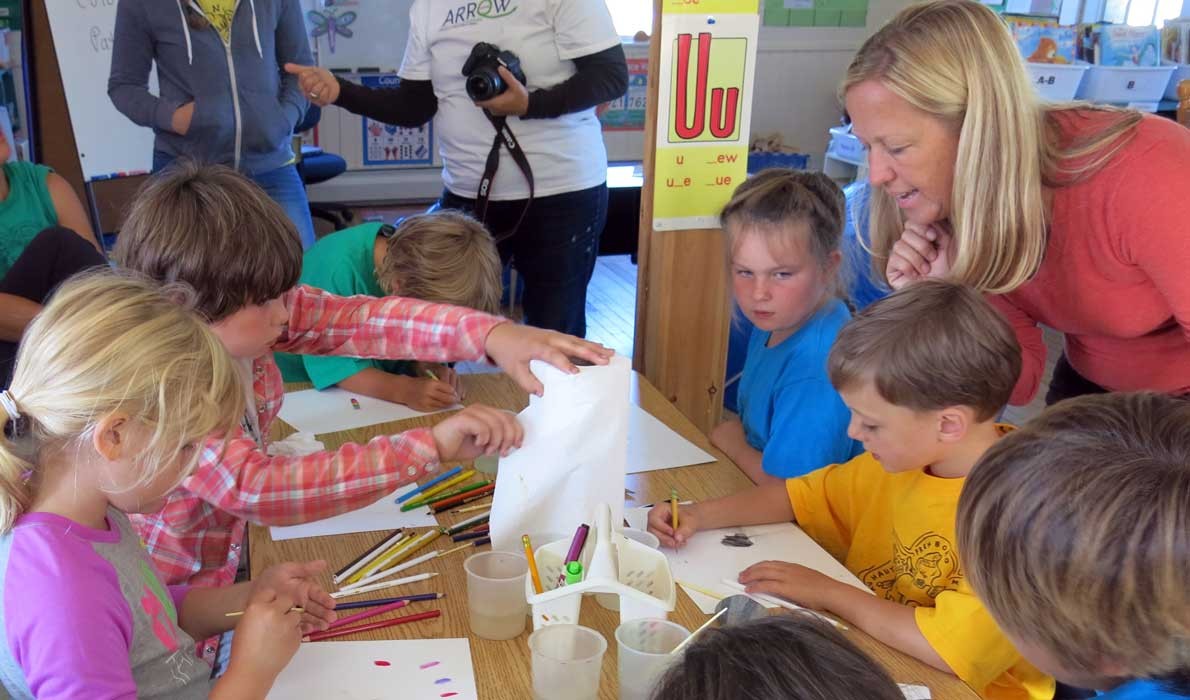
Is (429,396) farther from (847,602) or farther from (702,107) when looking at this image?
(847,602)

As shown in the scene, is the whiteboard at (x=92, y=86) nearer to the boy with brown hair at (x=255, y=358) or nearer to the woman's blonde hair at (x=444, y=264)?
the woman's blonde hair at (x=444, y=264)

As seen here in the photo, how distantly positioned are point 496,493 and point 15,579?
524 millimetres

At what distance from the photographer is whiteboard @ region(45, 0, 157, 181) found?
151 inches

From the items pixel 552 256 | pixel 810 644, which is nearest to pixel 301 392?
pixel 552 256

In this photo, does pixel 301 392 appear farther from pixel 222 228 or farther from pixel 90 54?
pixel 90 54

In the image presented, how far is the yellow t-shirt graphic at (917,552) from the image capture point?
1.12 m

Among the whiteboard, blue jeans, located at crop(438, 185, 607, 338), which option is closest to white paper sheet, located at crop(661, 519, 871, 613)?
blue jeans, located at crop(438, 185, 607, 338)

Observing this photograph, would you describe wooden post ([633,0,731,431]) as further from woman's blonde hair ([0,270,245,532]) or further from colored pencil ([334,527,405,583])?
woman's blonde hair ([0,270,245,532])

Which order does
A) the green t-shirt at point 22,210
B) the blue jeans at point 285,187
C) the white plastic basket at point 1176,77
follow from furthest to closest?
the white plastic basket at point 1176,77
the blue jeans at point 285,187
the green t-shirt at point 22,210

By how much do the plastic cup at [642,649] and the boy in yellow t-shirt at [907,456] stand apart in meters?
0.23

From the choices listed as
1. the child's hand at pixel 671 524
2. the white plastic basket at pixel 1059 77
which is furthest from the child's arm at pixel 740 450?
the white plastic basket at pixel 1059 77

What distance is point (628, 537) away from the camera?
4.00 feet

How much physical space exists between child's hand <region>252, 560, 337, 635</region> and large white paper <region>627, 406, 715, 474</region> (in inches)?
22.4

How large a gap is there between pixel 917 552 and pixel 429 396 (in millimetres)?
907
